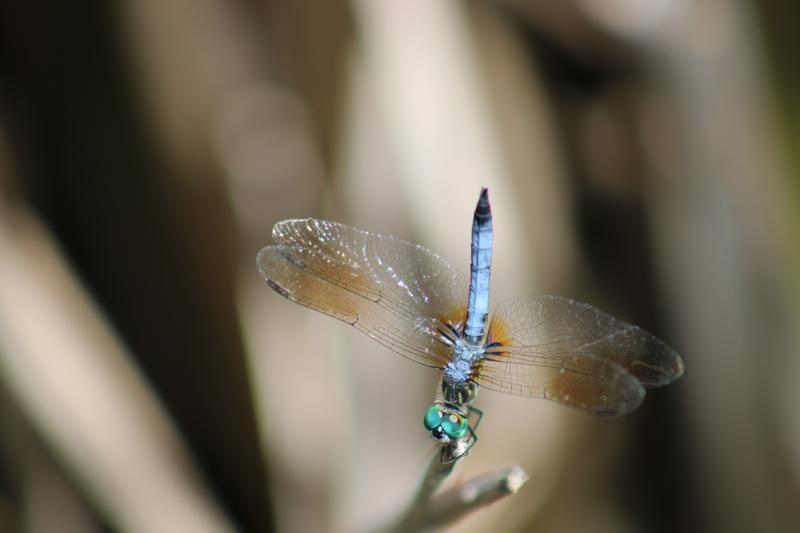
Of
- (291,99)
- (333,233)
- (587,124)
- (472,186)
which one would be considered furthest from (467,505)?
(587,124)

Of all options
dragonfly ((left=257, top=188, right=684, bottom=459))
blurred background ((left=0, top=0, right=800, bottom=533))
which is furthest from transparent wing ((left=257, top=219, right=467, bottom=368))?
blurred background ((left=0, top=0, right=800, bottom=533))

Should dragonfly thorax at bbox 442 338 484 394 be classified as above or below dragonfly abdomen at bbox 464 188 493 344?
below

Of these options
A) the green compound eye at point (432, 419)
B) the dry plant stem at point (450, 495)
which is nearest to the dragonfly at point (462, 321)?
the green compound eye at point (432, 419)

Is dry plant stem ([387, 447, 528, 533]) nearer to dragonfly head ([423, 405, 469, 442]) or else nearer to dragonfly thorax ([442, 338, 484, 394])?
dragonfly head ([423, 405, 469, 442])

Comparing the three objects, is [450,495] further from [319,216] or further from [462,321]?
[319,216]

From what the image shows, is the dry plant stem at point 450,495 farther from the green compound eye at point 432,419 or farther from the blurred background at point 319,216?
the blurred background at point 319,216

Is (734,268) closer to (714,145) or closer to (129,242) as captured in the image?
(714,145)

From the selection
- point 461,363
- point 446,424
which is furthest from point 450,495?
point 461,363
